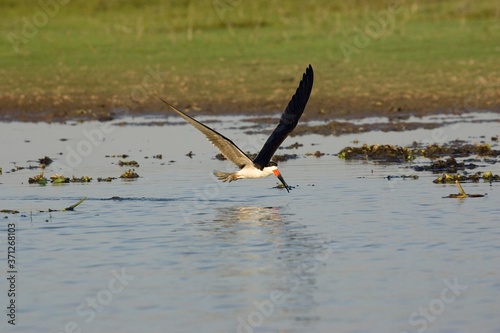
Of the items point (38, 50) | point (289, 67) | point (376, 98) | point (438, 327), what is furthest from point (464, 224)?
point (38, 50)

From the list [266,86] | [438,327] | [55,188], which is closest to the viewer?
[438,327]

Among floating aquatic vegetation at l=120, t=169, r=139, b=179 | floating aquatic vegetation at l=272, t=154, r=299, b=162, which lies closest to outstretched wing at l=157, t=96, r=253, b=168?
floating aquatic vegetation at l=120, t=169, r=139, b=179

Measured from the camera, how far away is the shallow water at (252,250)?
8.33 meters

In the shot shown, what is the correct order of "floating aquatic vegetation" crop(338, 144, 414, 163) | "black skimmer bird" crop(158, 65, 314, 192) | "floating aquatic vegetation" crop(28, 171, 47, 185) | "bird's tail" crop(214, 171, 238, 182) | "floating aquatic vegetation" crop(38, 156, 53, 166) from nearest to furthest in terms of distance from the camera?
1. "black skimmer bird" crop(158, 65, 314, 192)
2. "bird's tail" crop(214, 171, 238, 182)
3. "floating aquatic vegetation" crop(28, 171, 47, 185)
4. "floating aquatic vegetation" crop(338, 144, 414, 163)
5. "floating aquatic vegetation" crop(38, 156, 53, 166)

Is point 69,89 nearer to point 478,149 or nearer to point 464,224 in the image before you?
point 478,149

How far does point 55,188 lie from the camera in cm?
1463

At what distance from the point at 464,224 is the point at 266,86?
12652 mm

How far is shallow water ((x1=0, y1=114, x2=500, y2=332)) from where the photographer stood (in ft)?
27.3

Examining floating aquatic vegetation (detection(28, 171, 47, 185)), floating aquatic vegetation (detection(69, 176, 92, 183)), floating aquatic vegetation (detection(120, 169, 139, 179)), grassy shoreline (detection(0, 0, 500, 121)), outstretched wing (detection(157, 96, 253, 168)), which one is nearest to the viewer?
outstretched wing (detection(157, 96, 253, 168))

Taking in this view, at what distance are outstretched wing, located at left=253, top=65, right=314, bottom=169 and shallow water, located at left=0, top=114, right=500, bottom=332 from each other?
2.01 feet

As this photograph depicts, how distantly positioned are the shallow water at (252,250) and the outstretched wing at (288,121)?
61 centimetres

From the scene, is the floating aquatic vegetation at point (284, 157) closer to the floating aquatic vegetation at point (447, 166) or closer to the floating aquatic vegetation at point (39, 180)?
the floating aquatic vegetation at point (447, 166)

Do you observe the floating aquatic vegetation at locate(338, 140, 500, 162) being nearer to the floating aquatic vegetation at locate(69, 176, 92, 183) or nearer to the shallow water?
the shallow water

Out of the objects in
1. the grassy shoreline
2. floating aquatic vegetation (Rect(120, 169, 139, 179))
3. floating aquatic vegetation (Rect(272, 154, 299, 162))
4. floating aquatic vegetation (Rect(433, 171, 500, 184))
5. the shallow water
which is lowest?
the shallow water
